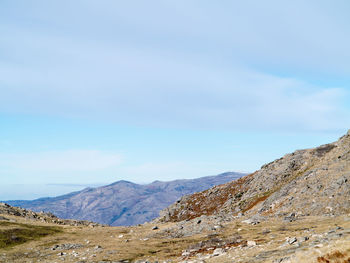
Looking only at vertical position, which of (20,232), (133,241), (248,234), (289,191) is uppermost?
(289,191)

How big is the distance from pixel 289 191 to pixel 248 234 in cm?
3349

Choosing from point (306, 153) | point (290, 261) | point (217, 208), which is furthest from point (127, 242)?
point (306, 153)

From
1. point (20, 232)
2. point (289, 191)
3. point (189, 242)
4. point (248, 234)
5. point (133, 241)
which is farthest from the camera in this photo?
point (289, 191)

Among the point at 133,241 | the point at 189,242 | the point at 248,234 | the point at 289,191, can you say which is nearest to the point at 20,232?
the point at 133,241

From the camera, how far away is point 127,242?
5056 cm

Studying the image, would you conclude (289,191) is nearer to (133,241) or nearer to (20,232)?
(133,241)

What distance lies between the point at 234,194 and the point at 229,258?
70.2m

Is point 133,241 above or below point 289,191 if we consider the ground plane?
below

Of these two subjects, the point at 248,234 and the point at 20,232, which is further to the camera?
the point at 20,232

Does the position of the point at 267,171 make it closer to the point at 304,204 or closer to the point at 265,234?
the point at 304,204

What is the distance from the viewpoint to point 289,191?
234ft

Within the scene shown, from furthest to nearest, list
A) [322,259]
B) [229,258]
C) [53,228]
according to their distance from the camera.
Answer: [53,228]
[229,258]
[322,259]

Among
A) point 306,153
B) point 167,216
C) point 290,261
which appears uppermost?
point 306,153

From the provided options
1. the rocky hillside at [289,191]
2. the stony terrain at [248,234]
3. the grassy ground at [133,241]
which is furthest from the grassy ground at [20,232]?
the rocky hillside at [289,191]
